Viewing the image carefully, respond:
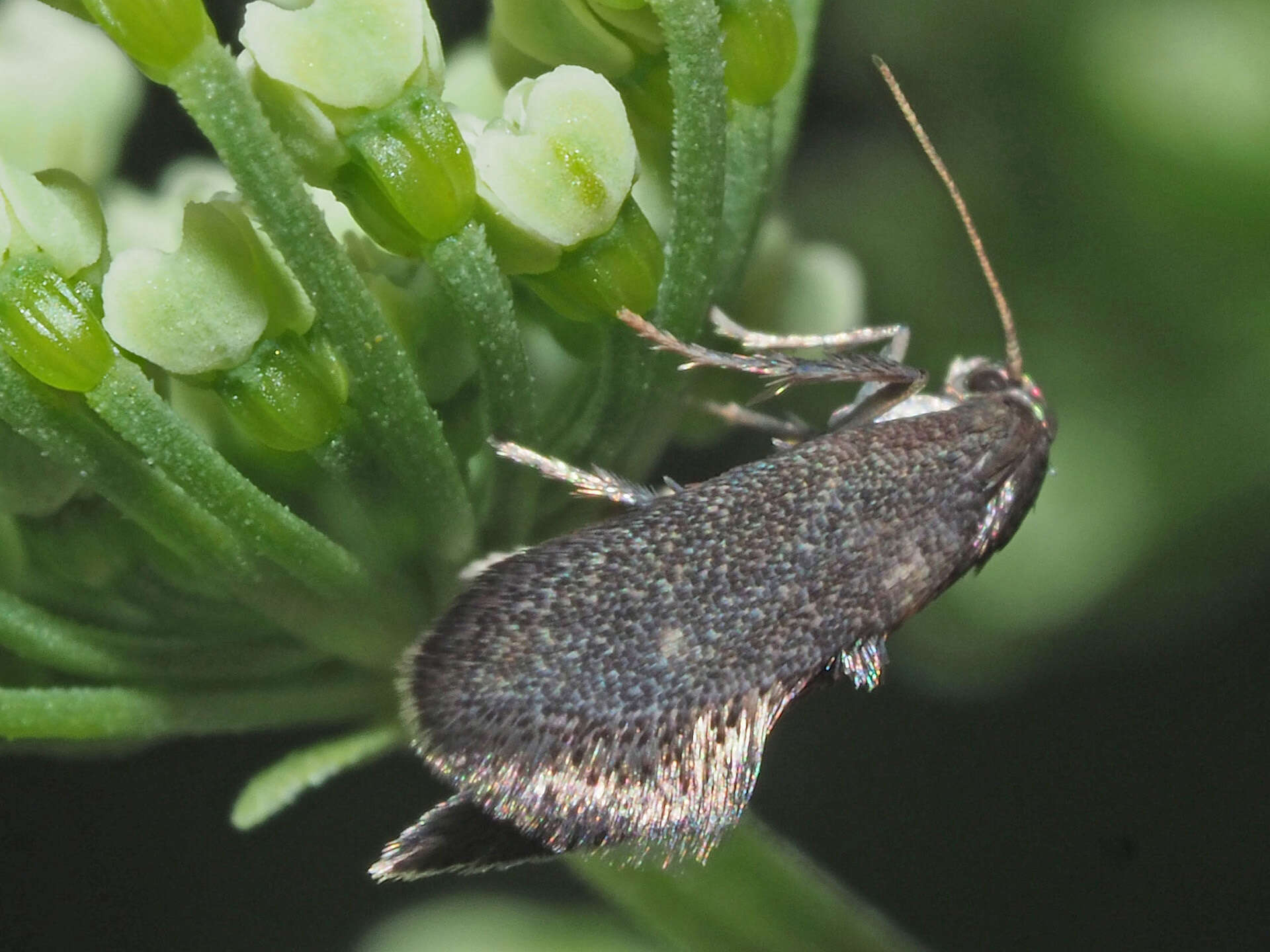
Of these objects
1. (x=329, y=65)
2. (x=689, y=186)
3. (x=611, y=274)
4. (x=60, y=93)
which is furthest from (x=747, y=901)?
(x=60, y=93)

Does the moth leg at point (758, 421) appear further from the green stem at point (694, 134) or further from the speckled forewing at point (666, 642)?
the green stem at point (694, 134)

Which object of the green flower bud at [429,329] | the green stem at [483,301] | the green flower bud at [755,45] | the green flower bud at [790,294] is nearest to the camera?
the green stem at [483,301]

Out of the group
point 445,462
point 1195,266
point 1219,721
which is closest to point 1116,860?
point 1219,721

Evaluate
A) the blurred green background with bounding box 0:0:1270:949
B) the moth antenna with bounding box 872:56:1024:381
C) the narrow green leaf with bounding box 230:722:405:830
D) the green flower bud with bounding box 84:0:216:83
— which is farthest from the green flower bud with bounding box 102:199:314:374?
the blurred green background with bounding box 0:0:1270:949

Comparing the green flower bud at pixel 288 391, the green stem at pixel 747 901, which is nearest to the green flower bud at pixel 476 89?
the green flower bud at pixel 288 391

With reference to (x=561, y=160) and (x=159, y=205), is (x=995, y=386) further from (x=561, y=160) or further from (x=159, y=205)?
(x=159, y=205)

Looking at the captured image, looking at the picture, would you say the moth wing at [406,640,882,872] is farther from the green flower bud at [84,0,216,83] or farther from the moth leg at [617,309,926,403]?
the green flower bud at [84,0,216,83]
